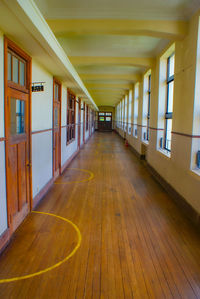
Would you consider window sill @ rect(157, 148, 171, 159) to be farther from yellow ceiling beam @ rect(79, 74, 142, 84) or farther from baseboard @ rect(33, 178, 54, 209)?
yellow ceiling beam @ rect(79, 74, 142, 84)

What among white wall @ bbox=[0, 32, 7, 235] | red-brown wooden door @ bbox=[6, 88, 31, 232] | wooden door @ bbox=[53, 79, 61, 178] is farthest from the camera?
wooden door @ bbox=[53, 79, 61, 178]

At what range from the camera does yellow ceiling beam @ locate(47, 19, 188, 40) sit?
381 centimetres

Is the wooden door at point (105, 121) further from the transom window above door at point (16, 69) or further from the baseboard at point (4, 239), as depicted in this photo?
the baseboard at point (4, 239)

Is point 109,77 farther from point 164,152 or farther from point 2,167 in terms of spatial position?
point 2,167

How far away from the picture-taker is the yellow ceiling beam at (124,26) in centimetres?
381

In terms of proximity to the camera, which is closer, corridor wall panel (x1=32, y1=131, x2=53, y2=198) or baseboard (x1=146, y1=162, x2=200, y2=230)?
baseboard (x1=146, y1=162, x2=200, y2=230)

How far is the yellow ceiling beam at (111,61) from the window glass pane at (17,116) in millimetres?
3412

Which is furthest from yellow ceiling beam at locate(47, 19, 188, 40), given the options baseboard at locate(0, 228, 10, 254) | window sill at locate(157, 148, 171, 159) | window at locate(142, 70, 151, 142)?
window at locate(142, 70, 151, 142)

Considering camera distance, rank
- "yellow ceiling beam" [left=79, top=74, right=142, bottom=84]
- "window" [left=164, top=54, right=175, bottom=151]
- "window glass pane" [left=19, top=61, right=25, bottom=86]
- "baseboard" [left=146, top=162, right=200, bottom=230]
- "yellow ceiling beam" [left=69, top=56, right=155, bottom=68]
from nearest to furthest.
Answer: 1. "window glass pane" [left=19, top=61, right=25, bottom=86]
2. "baseboard" [left=146, top=162, right=200, bottom=230]
3. "window" [left=164, top=54, right=175, bottom=151]
4. "yellow ceiling beam" [left=69, top=56, right=155, bottom=68]
5. "yellow ceiling beam" [left=79, top=74, right=142, bottom=84]

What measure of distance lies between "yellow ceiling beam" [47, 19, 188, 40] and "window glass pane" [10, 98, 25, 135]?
5.84ft

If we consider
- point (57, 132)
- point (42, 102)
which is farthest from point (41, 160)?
point (57, 132)

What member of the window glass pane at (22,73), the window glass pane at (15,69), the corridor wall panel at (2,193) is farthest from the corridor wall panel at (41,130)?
the corridor wall panel at (2,193)

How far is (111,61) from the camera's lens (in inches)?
237

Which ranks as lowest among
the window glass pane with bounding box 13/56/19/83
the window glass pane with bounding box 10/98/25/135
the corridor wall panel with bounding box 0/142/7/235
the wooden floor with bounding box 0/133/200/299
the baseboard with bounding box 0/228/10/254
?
the wooden floor with bounding box 0/133/200/299
